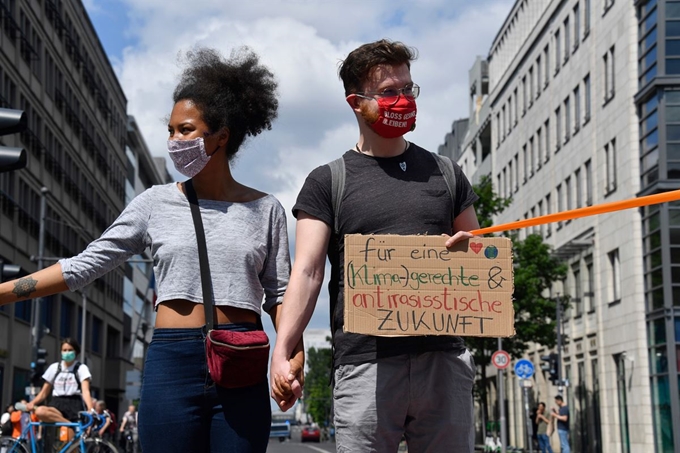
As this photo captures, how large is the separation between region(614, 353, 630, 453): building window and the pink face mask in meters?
38.7

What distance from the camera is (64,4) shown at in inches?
2443

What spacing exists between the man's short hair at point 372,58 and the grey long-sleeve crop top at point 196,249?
1.91 feet

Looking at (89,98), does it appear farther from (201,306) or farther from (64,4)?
(201,306)

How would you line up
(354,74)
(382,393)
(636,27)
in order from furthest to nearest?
1. (636,27)
2. (354,74)
3. (382,393)

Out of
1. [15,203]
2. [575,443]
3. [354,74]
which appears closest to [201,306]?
[354,74]

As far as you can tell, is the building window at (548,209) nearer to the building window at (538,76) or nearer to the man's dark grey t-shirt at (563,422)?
the building window at (538,76)

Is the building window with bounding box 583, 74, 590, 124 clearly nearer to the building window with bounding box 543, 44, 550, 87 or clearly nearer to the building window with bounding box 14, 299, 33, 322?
the building window with bounding box 543, 44, 550, 87

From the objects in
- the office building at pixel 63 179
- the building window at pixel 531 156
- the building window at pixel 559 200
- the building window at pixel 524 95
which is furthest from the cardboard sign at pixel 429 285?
the building window at pixel 524 95

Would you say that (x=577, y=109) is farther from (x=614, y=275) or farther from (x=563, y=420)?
(x=563, y=420)

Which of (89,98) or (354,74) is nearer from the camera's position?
(354,74)

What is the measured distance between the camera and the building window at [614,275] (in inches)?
1748

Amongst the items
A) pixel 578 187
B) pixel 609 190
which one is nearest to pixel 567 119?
pixel 578 187

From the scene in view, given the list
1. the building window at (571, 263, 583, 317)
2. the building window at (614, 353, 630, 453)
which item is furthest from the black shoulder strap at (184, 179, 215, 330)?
the building window at (571, 263, 583, 317)

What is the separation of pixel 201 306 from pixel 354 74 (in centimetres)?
110
